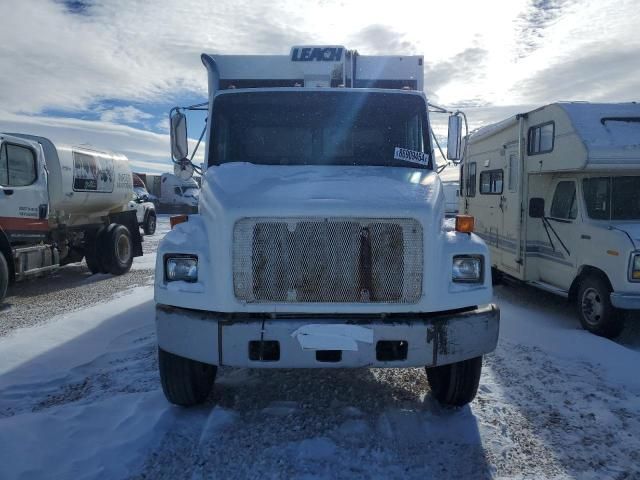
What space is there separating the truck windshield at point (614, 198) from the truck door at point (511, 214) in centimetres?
144

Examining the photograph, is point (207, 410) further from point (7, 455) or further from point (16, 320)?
point (16, 320)

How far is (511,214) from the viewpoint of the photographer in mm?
8375

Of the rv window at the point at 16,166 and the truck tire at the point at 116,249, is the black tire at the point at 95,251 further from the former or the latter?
the rv window at the point at 16,166

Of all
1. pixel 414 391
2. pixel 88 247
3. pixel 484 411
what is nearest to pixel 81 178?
pixel 88 247

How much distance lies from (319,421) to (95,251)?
8608mm

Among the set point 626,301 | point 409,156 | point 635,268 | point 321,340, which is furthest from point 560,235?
point 321,340

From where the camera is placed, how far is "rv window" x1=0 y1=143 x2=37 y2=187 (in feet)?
27.2

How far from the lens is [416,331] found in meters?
3.34

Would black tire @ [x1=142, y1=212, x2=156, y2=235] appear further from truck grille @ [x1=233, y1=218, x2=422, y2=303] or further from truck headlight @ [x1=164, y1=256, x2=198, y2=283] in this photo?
truck grille @ [x1=233, y1=218, x2=422, y2=303]

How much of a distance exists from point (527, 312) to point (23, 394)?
6613 millimetres

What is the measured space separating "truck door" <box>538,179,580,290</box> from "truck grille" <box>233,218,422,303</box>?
453 cm

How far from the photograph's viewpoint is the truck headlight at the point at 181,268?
351 cm

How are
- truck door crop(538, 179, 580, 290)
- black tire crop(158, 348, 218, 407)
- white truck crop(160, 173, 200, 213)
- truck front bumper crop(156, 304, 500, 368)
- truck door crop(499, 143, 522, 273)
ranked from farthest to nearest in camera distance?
white truck crop(160, 173, 200, 213) < truck door crop(499, 143, 522, 273) < truck door crop(538, 179, 580, 290) < black tire crop(158, 348, 218, 407) < truck front bumper crop(156, 304, 500, 368)

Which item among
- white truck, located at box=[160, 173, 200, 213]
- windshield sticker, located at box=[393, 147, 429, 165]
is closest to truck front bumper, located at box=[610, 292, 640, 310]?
windshield sticker, located at box=[393, 147, 429, 165]
